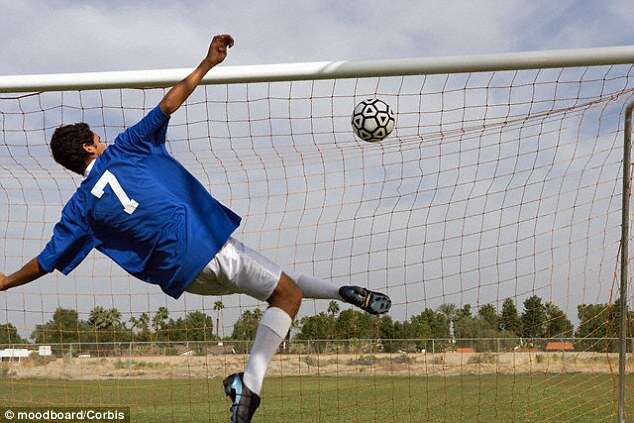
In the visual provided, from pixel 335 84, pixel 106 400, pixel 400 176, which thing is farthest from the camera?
pixel 106 400

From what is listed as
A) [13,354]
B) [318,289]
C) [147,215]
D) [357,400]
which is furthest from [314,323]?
[147,215]

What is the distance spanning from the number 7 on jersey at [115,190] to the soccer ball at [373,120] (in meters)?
2.27

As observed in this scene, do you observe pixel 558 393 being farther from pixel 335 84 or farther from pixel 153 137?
pixel 153 137

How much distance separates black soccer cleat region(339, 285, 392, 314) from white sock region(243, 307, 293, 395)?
422mm

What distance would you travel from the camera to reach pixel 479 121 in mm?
7102

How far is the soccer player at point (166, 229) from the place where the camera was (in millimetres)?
4438

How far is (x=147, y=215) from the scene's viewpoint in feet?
14.6

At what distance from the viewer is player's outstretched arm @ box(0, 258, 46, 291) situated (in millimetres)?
4883

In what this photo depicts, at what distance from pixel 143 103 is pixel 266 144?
4.19 ft

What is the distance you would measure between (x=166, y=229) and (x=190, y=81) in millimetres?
882

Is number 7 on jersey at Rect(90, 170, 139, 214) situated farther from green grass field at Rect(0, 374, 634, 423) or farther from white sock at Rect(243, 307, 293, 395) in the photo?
green grass field at Rect(0, 374, 634, 423)

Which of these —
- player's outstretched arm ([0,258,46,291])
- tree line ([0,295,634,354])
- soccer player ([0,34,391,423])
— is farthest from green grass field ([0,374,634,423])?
player's outstretched arm ([0,258,46,291])

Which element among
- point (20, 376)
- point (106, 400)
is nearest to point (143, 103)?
point (106, 400)

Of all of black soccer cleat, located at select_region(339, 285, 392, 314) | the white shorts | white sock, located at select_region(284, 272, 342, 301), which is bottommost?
black soccer cleat, located at select_region(339, 285, 392, 314)
